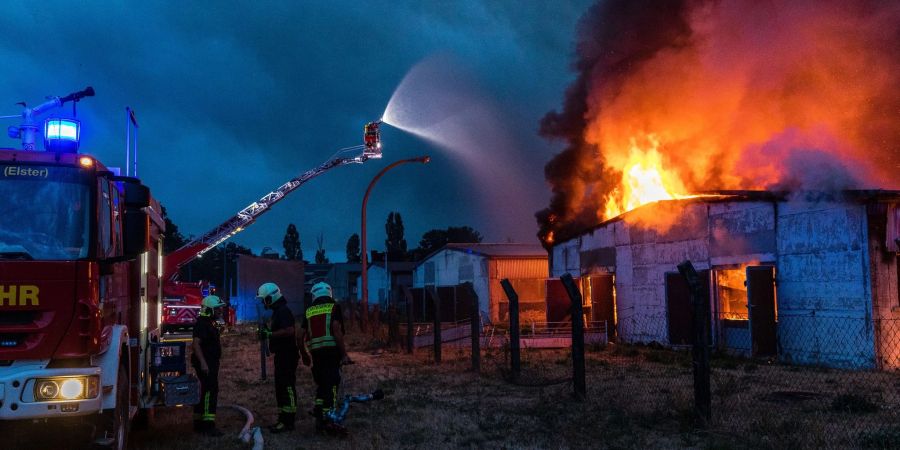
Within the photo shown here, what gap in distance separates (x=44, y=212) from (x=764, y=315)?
15.0 metres

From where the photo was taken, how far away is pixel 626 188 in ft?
81.2

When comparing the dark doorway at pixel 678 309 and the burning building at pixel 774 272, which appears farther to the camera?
the dark doorway at pixel 678 309

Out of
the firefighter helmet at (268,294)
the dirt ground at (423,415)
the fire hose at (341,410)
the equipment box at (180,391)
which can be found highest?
the firefighter helmet at (268,294)

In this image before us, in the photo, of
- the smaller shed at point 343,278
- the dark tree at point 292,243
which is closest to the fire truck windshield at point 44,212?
the smaller shed at point 343,278

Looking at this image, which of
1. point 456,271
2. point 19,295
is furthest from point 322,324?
point 456,271

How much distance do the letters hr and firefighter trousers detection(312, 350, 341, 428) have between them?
3.36 meters

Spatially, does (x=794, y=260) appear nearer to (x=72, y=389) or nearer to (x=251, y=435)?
(x=251, y=435)

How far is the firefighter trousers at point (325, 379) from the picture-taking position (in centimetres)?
850

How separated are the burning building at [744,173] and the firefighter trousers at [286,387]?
11629 mm

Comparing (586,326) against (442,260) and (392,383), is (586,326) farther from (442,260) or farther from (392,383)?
(442,260)

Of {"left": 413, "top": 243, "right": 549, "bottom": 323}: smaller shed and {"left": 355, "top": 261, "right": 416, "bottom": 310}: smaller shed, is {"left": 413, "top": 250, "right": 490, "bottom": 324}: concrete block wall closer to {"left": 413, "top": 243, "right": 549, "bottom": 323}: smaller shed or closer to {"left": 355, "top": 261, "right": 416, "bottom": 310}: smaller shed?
{"left": 413, "top": 243, "right": 549, "bottom": 323}: smaller shed

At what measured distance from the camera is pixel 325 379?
8.51 metres

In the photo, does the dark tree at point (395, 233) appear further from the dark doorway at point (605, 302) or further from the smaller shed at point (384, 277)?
the dark doorway at point (605, 302)

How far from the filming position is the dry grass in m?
8.02
